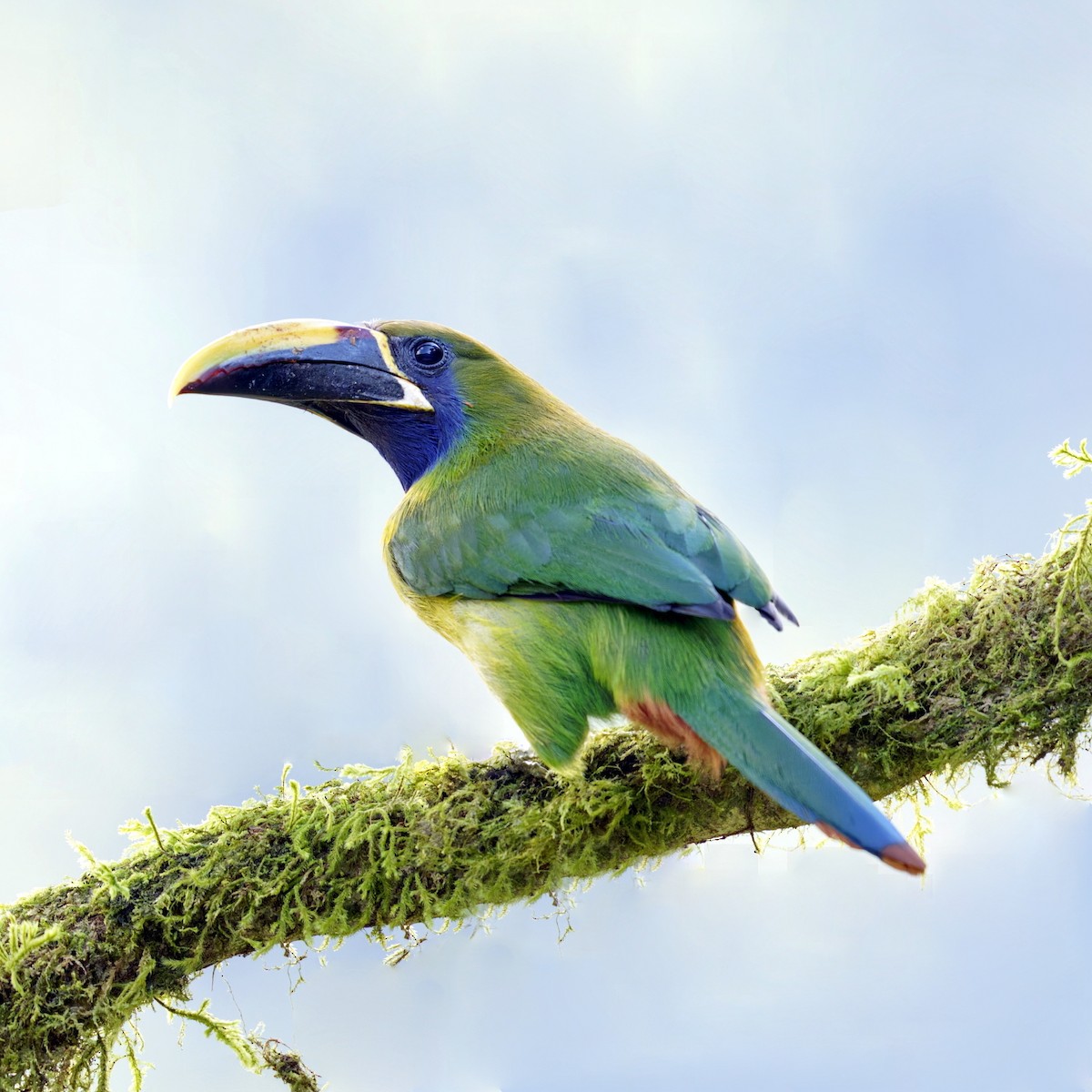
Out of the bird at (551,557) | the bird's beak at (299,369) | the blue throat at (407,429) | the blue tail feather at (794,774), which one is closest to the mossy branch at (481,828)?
the bird at (551,557)

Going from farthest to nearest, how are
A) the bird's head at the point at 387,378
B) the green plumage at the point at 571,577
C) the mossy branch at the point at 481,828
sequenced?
the bird's head at the point at 387,378, the mossy branch at the point at 481,828, the green plumage at the point at 571,577

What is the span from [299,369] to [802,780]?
1986 mm

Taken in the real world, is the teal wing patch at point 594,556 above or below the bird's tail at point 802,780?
above

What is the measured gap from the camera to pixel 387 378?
3.57 meters

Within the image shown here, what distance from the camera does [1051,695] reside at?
9.61 ft

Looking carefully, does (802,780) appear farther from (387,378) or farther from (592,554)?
(387,378)

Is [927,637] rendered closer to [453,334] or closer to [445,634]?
[445,634]

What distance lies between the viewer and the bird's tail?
2.35 metres

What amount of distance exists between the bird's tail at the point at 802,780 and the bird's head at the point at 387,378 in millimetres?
1277

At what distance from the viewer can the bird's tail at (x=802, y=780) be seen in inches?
92.4

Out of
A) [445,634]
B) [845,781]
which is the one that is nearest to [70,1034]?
[445,634]

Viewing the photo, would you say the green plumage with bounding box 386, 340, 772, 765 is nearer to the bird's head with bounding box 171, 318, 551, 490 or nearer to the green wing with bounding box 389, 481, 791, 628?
the green wing with bounding box 389, 481, 791, 628

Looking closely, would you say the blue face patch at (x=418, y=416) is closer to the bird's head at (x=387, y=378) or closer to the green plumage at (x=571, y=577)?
the bird's head at (x=387, y=378)

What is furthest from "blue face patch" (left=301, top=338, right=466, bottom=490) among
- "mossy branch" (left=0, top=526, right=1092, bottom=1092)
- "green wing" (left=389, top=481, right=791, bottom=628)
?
"mossy branch" (left=0, top=526, right=1092, bottom=1092)
